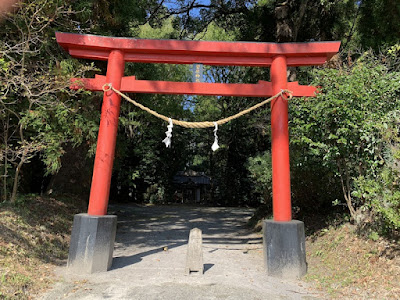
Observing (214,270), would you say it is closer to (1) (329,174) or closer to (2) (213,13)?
(1) (329,174)

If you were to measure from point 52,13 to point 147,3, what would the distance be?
5.49 m

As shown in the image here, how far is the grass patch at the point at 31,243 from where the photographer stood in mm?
3809

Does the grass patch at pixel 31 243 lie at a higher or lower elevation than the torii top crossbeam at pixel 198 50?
lower

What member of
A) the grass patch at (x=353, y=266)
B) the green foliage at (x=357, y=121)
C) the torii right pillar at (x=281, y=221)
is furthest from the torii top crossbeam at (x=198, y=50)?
the grass patch at (x=353, y=266)

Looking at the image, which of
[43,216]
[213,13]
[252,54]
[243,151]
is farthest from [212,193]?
[252,54]

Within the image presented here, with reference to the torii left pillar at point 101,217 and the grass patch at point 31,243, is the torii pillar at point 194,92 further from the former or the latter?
the grass patch at point 31,243

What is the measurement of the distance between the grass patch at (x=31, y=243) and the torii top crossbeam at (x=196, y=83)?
1392mm

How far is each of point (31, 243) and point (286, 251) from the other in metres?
4.70

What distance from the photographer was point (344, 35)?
11.0 m

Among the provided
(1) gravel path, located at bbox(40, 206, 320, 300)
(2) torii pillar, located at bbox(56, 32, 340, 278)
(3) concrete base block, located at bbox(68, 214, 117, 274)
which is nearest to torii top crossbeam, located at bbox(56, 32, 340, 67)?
(2) torii pillar, located at bbox(56, 32, 340, 278)

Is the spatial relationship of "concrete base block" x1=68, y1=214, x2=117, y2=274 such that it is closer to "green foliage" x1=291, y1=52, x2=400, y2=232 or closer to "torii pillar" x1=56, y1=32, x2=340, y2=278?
"torii pillar" x1=56, y1=32, x2=340, y2=278

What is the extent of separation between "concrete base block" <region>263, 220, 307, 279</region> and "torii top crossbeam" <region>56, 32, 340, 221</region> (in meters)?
0.31

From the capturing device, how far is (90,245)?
4668 millimetres

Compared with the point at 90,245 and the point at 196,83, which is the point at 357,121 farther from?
the point at 90,245
